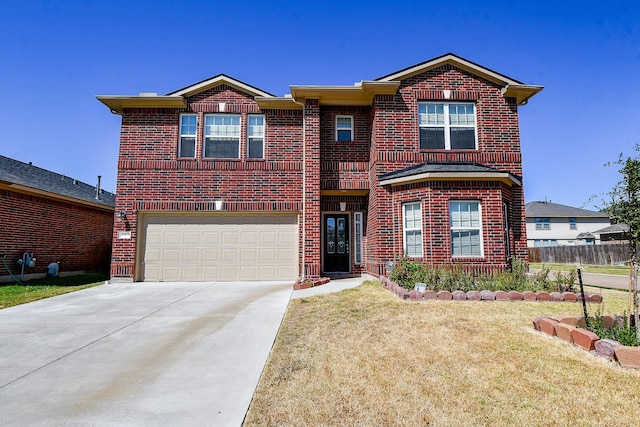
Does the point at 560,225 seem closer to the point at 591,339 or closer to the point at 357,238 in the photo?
the point at 357,238

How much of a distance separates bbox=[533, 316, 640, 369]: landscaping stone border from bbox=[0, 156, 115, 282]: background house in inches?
589

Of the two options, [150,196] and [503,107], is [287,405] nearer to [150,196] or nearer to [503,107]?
[150,196]

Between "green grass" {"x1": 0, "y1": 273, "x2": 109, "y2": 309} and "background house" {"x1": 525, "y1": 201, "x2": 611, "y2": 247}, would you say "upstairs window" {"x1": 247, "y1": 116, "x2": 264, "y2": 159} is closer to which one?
"green grass" {"x1": 0, "y1": 273, "x2": 109, "y2": 309}

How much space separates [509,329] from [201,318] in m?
5.32

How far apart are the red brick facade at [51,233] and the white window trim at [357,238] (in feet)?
38.0

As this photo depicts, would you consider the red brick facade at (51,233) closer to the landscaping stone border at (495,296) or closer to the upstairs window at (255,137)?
the upstairs window at (255,137)

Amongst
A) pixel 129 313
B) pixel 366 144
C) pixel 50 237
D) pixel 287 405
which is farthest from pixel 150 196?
pixel 287 405

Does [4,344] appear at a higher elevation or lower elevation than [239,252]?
lower

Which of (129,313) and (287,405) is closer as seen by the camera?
(287,405)

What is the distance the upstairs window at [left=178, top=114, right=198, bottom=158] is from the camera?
11.9m

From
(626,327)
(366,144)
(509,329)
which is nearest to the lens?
(626,327)

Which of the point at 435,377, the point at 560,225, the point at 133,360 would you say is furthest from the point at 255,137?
the point at 560,225

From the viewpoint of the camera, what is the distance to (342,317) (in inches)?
241

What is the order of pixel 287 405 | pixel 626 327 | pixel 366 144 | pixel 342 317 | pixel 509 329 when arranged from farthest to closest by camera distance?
pixel 366 144 → pixel 342 317 → pixel 509 329 → pixel 626 327 → pixel 287 405
